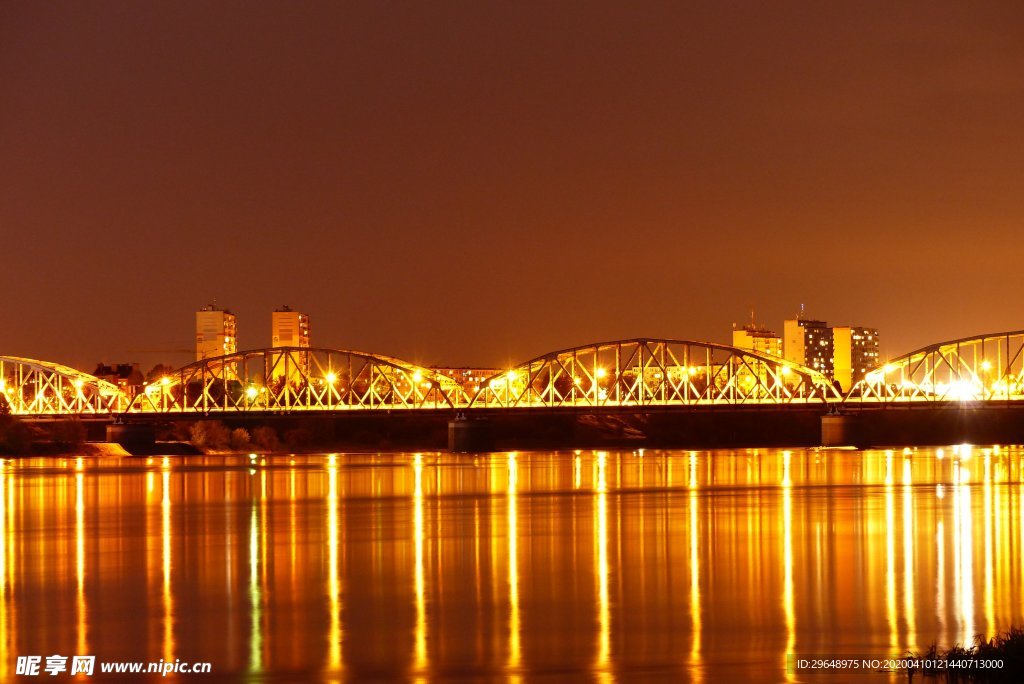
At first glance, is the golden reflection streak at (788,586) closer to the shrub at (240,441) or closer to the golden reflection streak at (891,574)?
the golden reflection streak at (891,574)

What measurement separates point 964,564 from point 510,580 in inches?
405

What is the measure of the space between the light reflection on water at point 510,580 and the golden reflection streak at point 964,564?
9 cm

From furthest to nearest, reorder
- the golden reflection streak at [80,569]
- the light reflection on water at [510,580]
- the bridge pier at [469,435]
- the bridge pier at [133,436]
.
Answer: the bridge pier at [133,436]
the bridge pier at [469,435]
the golden reflection streak at [80,569]
the light reflection on water at [510,580]

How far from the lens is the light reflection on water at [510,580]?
2394cm

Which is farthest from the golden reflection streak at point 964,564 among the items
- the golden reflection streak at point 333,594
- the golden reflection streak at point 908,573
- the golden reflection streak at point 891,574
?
the golden reflection streak at point 333,594

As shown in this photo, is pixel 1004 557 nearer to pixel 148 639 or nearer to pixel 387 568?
pixel 387 568

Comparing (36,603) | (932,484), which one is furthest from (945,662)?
(932,484)

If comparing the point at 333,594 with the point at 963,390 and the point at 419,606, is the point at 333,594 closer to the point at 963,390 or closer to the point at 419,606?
the point at 419,606

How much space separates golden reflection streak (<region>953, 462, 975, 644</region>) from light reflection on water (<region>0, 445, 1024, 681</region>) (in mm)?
90

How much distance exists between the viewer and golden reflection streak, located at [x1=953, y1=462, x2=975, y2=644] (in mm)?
25938

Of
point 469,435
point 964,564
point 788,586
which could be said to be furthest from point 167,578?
point 469,435

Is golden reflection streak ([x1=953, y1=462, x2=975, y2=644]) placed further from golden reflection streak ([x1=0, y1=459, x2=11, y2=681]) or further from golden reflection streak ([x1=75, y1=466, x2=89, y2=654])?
golden reflection streak ([x1=0, y1=459, x2=11, y2=681])

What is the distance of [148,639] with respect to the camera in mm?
25469

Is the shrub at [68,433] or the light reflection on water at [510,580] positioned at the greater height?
the shrub at [68,433]
